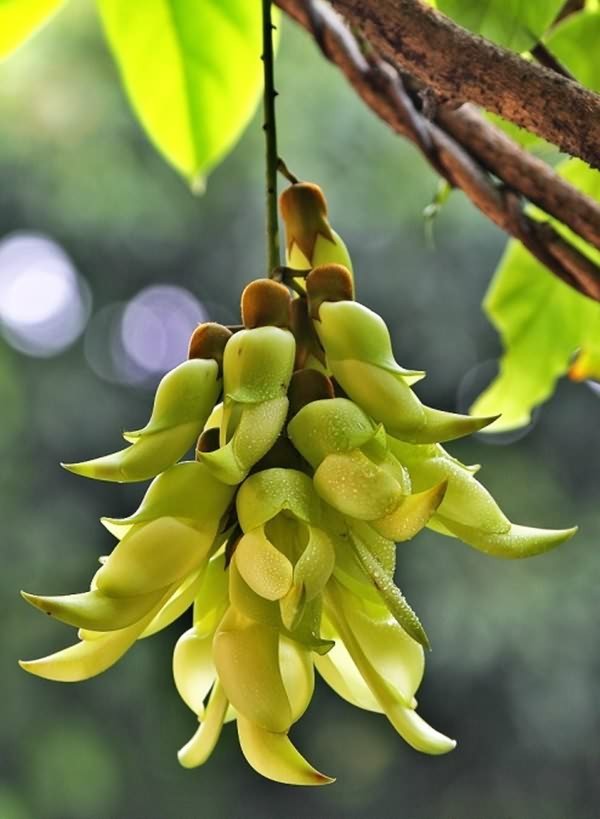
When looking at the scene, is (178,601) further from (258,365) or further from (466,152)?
(466,152)

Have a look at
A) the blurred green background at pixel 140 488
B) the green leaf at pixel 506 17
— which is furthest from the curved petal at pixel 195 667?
the blurred green background at pixel 140 488

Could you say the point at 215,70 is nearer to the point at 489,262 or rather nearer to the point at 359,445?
the point at 359,445

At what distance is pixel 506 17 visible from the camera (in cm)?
36

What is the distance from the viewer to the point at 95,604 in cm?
24

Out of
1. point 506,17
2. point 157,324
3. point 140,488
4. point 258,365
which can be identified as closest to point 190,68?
point 506,17

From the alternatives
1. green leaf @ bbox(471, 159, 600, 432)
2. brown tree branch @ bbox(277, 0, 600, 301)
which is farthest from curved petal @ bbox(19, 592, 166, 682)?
green leaf @ bbox(471, 159, 600, 432)

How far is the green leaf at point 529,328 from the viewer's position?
57 centimetres

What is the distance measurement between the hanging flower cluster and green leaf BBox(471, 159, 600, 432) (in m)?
0.31

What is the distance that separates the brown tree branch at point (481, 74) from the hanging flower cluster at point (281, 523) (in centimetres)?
6

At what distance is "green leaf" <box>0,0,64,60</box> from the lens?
438mm

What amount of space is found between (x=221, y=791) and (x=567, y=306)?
248 cm

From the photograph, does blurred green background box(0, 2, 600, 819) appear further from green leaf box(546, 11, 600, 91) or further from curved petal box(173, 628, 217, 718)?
curved petal box(173, 628, 217, 718)

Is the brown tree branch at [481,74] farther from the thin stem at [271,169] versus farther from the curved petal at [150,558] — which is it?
the curved petal at [150,558]

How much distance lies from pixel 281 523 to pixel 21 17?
0.95 feet
